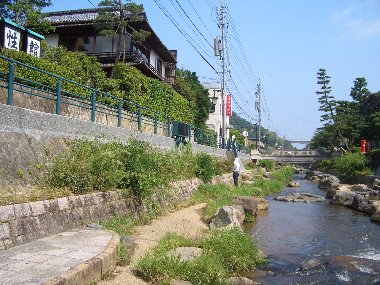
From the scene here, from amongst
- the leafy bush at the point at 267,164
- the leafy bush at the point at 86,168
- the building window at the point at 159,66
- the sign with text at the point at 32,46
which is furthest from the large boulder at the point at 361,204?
the leafy bush at the point at 267,164

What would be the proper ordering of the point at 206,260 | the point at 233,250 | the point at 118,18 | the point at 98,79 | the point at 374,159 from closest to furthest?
1. the point at 206,260
2. the point at 233,250
3. the point at 98,79
4. the point at 118,18
5. the point at 374,159

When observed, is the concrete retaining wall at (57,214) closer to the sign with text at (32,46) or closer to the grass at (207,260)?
the grass at (207,260)

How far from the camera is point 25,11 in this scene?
23500mm

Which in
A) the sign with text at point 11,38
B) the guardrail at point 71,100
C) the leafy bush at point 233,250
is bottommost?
the leafy bush at point 233,250

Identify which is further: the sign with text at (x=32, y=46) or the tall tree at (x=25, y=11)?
the tall tree at (x=25, y=11)

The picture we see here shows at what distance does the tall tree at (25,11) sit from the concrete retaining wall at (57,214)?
18.2 m

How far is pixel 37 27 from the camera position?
2534cm

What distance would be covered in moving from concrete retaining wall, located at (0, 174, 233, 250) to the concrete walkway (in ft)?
0.69

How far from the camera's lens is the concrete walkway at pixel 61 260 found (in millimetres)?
4945

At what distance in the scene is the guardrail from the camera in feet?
31.9

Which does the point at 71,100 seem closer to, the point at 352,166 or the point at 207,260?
the point at 207,260

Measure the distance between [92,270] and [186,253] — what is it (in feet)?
9.22

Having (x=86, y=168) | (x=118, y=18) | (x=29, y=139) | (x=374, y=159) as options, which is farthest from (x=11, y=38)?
(x=374, y=159)

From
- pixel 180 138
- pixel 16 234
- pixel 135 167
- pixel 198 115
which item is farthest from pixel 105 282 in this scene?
pixel 198 115
